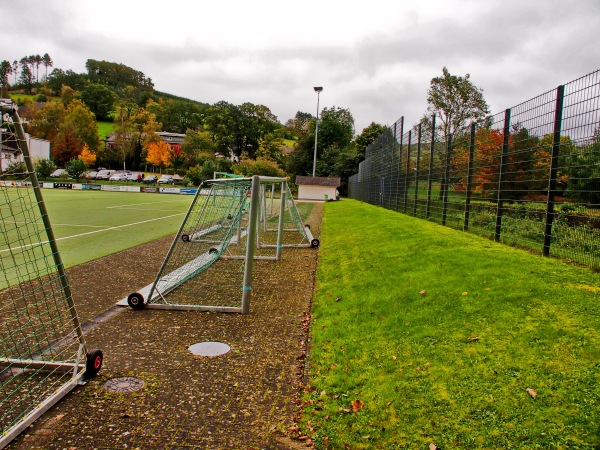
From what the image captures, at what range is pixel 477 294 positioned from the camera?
4484 millimetres

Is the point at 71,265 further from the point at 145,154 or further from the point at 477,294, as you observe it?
the point at 145,154

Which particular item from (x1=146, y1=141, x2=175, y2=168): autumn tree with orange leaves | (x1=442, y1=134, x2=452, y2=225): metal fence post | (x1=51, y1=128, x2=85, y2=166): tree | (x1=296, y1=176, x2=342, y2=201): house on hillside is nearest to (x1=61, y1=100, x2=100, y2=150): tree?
(x1=51, y1=128, x2=85, y2=166): tree

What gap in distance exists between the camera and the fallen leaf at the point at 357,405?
119 inches

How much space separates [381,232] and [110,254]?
609 cm

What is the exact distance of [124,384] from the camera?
11.2 ft

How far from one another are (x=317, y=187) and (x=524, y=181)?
4361 cm

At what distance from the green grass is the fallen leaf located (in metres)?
0.04

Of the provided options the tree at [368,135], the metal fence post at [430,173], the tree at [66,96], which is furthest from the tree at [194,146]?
the metal fence post at [430,173]

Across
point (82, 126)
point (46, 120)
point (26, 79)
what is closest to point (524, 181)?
point (82, 126)

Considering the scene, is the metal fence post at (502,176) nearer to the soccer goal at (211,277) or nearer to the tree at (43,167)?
the soccer goal at (211,277)

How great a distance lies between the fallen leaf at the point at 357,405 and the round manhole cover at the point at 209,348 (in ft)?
5.04

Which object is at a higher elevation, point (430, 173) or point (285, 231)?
point (430, 173)

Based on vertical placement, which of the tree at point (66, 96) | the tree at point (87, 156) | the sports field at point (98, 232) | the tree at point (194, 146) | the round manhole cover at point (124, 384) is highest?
the tree at point (66, 96)

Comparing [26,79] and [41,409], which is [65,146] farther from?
[26,79]
